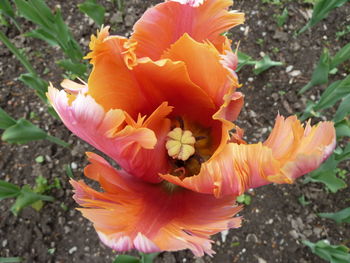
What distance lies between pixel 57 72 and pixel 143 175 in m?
0.94

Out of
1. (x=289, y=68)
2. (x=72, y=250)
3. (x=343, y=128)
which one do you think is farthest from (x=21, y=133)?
(x=289, y=68)

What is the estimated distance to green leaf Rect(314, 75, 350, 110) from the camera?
3.47 ft

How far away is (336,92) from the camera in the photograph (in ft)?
3.61

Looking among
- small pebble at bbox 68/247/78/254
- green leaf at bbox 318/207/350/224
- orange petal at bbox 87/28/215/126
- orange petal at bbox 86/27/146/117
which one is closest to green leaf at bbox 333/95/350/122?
green leaf at bbox 318/207/350/224

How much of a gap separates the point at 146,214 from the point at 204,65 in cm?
26

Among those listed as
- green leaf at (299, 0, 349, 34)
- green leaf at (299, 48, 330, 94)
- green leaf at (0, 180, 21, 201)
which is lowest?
green leaf at (0, 180, 21, 201)

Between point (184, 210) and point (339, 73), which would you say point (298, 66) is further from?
point (184, 210)

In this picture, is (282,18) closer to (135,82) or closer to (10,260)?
Result: (135,82)

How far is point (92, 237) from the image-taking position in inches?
47.8

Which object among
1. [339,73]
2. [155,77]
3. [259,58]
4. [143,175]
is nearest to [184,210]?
[143,175]

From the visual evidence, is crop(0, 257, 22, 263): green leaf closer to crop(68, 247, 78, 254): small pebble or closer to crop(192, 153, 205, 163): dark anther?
crop(68, 247, 78, 254): small pebble

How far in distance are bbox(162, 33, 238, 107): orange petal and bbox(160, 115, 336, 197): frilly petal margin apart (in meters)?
0.11

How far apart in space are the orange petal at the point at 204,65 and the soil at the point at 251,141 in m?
0.70

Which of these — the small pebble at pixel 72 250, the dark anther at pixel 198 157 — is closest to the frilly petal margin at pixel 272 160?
the dark anther at pixel 198 157
